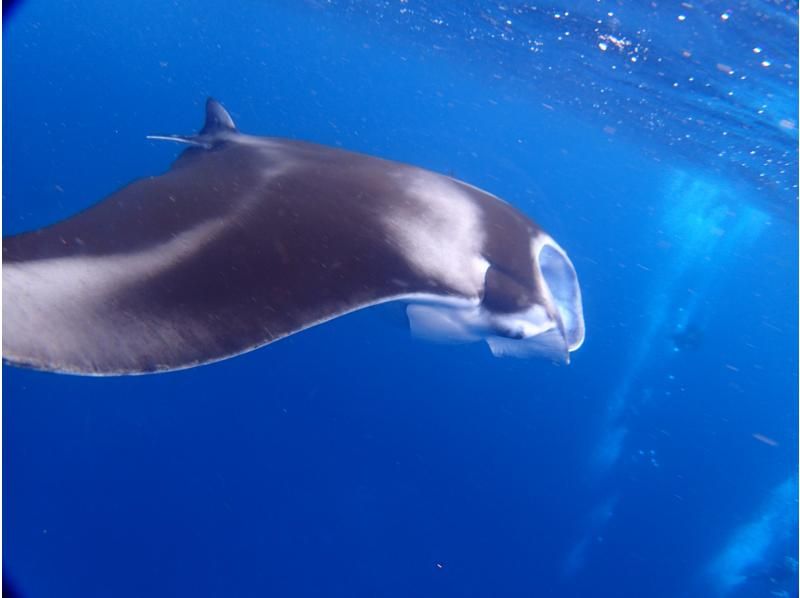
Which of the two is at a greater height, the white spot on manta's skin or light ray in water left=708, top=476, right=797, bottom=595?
the white spot on manta's skin

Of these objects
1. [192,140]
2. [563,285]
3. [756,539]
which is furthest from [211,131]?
[756,539]

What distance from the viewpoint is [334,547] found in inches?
292

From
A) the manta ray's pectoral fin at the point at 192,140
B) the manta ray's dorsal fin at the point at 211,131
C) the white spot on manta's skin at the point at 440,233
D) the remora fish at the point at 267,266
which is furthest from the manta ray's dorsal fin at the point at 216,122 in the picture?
the white spot on manta's skin at the point at 440,233

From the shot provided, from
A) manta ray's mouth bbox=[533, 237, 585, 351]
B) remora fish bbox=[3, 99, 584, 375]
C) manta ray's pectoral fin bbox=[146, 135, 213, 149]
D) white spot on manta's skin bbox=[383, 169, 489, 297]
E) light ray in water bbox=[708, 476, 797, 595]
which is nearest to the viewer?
remora fish bbox=[3, 99, 584, 375]

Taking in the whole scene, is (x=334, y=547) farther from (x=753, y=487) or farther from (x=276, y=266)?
(x=753, y=487)

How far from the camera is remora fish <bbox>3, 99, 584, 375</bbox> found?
210 cm

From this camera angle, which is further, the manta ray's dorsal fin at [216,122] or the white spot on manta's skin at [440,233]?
the manta ray's dorsal fin at [216,122]

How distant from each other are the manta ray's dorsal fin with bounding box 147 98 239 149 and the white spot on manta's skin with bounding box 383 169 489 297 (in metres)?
1.75

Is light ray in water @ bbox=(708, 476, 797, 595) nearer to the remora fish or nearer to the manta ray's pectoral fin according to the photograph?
the remora fish

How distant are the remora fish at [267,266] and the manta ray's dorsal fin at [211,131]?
516 millimetres

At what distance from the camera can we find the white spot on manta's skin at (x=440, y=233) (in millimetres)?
3008

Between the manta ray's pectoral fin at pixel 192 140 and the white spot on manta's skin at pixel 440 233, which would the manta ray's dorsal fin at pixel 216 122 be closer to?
the manta ray's pectoral fin at pixel 192 140

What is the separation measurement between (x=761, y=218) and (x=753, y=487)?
18146mm

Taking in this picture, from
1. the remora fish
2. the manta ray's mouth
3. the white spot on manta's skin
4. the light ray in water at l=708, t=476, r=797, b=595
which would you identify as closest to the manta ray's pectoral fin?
the remora fish
